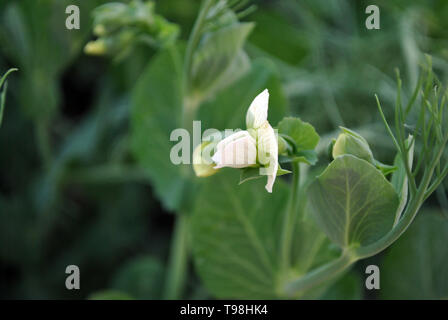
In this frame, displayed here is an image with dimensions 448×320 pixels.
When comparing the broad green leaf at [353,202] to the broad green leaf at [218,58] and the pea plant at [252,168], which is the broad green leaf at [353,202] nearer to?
the pea plant at [252,168]

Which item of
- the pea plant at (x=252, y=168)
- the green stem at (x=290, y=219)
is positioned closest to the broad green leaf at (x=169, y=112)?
the pea plant at (x=252, y=168)

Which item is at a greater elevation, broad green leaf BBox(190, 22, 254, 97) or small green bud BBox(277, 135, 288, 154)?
broad green leaf BBox(190, 22, 254, 97)

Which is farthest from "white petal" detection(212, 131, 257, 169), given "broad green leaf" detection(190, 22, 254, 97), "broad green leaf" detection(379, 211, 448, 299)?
"broad green leaf" detection(379, 211, 448, 299)

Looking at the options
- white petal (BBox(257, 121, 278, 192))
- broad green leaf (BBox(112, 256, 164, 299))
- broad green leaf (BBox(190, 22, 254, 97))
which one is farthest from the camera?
broad green leaf (BBox(112, 256, 164, 299))

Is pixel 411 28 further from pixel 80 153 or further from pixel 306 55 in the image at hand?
pixel 80 153

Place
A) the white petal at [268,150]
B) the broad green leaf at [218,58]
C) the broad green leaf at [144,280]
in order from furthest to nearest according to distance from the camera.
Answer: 1. the broad green leaf at [144,280]
2. the broad green leaf at [218,58]
3. the white petal at [268,150]

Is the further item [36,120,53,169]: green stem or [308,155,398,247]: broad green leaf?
[36,120,53,169]: green stem

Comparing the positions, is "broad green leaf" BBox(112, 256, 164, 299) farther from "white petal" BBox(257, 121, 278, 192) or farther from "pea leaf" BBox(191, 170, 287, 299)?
"white petal" BBox(257, 121, 278, 192)
